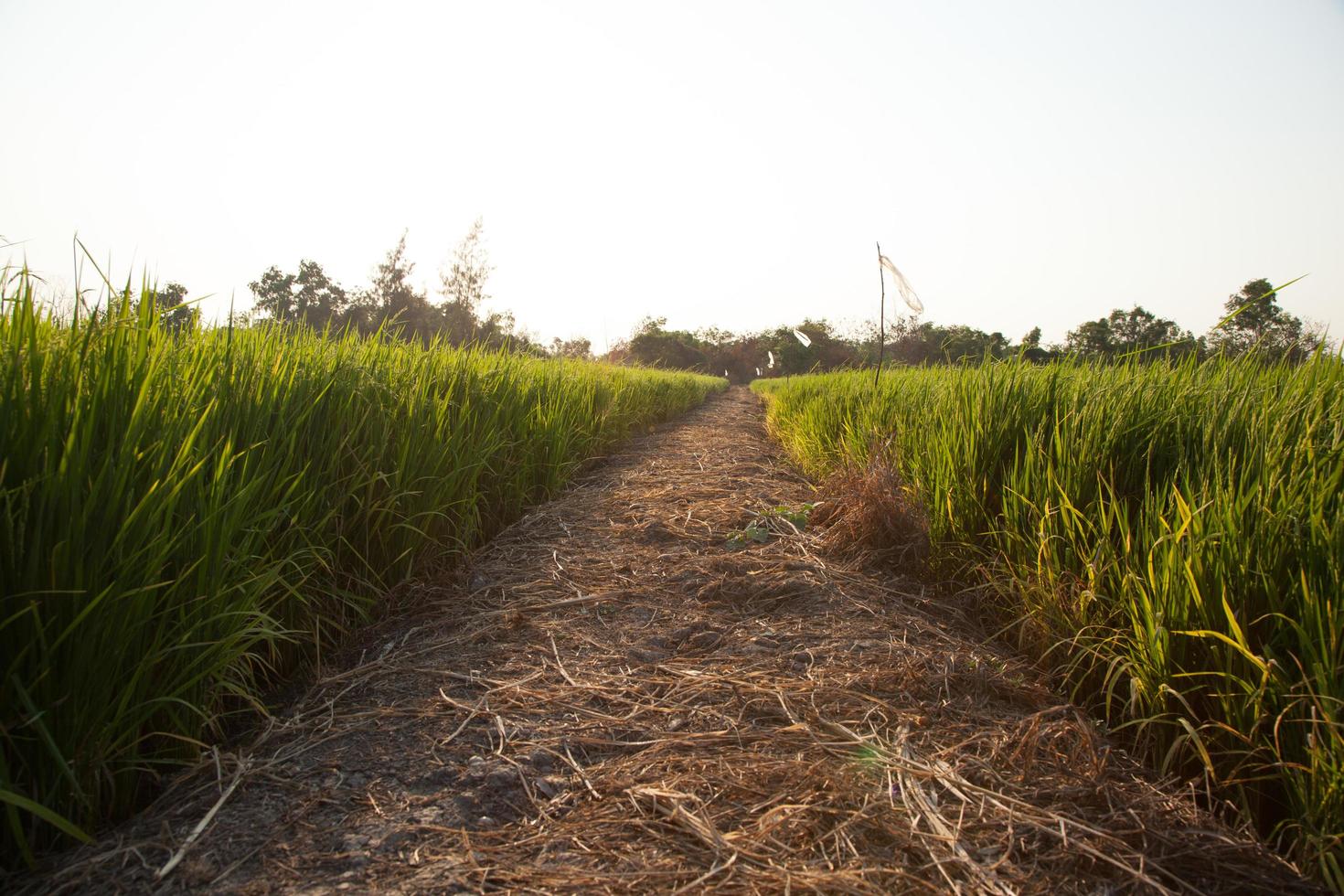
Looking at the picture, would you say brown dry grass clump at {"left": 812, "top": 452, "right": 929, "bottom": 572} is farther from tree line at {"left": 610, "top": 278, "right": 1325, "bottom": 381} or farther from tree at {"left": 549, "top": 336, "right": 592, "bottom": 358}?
tree at {"left": 549, "top": 336, "right": 592, "bottom": 358}

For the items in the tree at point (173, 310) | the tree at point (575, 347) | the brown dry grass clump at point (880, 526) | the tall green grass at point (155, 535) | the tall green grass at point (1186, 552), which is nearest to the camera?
the tall green grass at point (155, 535)

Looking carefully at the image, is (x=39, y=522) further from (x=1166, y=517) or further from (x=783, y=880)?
(x=1166, y=517)

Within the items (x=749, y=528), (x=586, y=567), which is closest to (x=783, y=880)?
(x=586, y=567)

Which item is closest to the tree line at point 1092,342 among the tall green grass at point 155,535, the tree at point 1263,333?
the tree at point 1263,333

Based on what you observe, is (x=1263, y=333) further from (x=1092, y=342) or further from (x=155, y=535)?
(x=155, y=535)

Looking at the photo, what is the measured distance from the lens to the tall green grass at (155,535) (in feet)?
3.15

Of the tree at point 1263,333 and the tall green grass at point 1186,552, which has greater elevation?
the tree at point 1263,333

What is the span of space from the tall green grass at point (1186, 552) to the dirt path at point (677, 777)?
127 millimetres

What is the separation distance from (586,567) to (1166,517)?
1.86 metres

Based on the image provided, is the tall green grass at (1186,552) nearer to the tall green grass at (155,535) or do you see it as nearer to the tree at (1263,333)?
the tree at (1263,333)

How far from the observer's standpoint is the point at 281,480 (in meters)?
1.58

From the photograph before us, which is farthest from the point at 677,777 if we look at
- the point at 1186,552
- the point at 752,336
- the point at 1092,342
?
the point at 752,336

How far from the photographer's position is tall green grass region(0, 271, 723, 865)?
→ 0.96m

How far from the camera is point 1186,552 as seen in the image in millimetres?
1382
